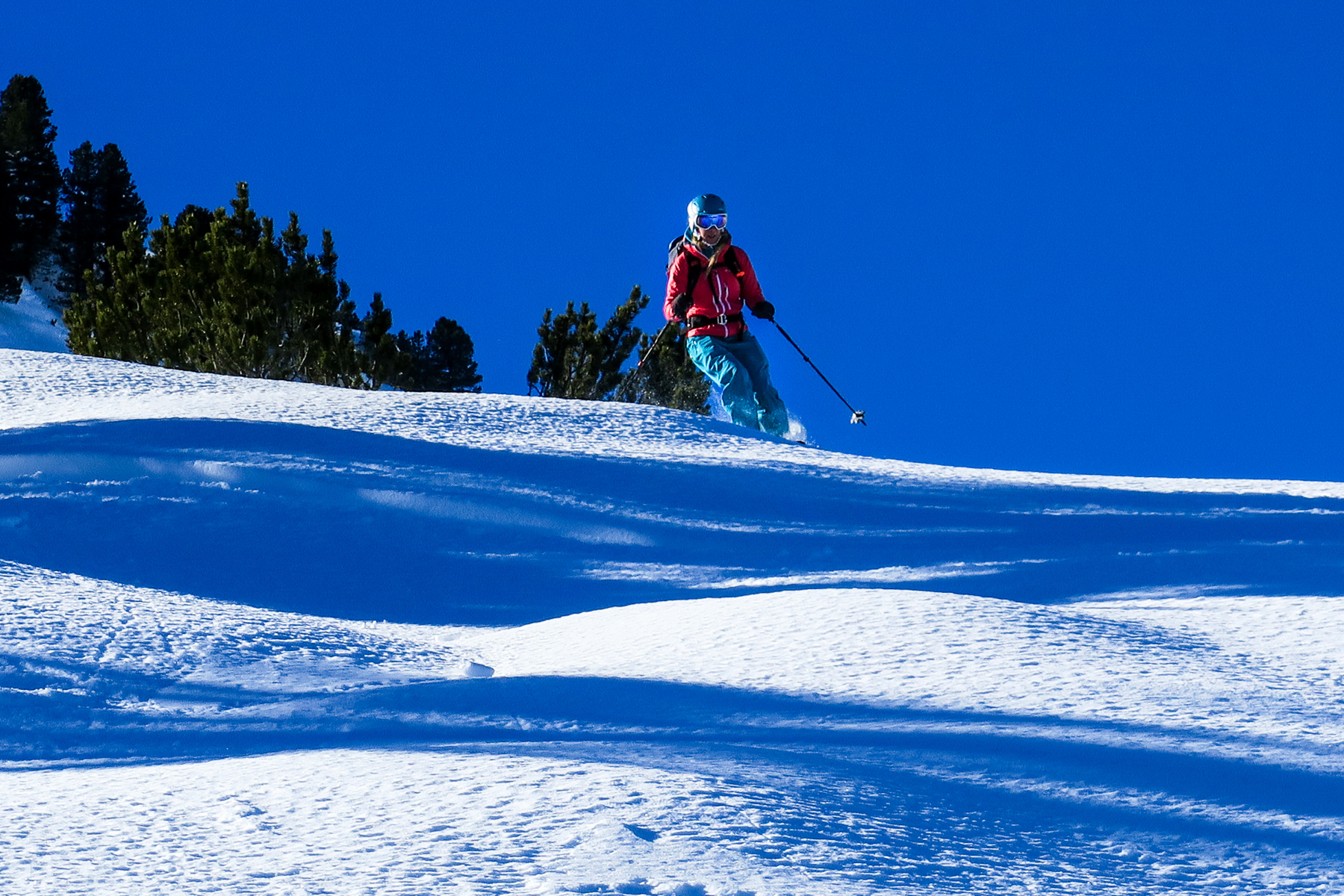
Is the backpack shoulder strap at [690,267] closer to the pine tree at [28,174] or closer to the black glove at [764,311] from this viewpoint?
the black glove at [764,311]

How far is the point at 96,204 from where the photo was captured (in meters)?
38.2

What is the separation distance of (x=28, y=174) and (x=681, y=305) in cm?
3611

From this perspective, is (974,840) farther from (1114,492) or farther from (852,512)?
(1114,492)

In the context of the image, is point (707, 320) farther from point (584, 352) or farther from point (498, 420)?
point (584, 352)

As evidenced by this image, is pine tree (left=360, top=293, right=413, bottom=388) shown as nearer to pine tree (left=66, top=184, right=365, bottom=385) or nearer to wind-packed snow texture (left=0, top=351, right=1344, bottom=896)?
pine tree (left=66, top=184, right=365, bottom=385)

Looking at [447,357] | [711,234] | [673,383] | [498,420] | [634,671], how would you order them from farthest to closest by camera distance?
[447,357] → [673,383] → [711,234] → [498,420] → [634,671]

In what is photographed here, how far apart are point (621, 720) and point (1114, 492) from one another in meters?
3.78

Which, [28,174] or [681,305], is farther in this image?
→ [28,174]

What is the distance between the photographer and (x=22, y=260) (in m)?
38.6

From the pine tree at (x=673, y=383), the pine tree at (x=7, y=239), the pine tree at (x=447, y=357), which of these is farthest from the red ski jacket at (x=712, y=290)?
the pine tree at (x=7, y=239)

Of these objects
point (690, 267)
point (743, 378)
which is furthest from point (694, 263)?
point (743, 378)

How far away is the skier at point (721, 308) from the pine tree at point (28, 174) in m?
35.1

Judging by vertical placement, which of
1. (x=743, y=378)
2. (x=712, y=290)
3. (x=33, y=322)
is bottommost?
(x=743, y=378)

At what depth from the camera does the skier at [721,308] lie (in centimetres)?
785
